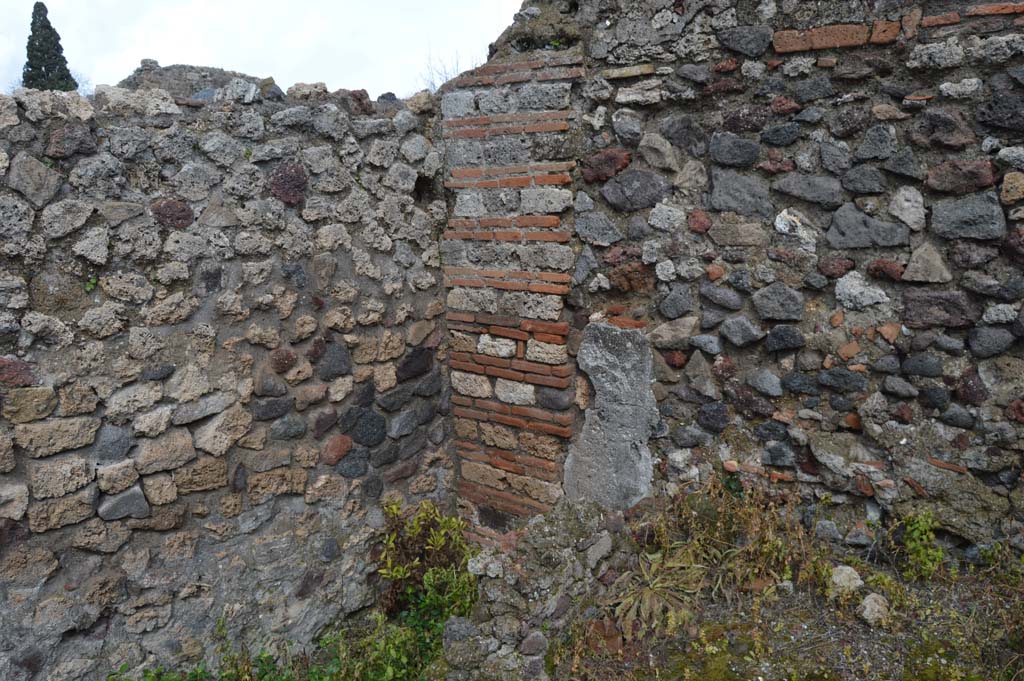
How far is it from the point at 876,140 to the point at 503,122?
1756 millimetres

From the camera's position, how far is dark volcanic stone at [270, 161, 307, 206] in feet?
9.71

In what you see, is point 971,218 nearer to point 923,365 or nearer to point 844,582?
point 923,365

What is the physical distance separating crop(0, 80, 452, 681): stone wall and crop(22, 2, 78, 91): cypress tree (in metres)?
11.6

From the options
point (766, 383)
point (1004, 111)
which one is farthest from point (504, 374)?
point (1004, 111)

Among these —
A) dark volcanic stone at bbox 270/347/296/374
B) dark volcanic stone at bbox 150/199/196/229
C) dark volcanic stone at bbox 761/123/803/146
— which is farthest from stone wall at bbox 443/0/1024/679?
dark volcanic stone at bbox 150/199/196/229

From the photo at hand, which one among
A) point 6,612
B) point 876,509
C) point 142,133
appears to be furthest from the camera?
point 876,509

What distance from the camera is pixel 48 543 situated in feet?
8.00

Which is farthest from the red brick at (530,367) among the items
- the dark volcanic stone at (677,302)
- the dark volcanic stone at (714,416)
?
the dark volcanic stone at (714,416)

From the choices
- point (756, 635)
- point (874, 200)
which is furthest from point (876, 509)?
point (874, 200)

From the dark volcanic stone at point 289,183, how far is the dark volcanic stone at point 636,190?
1511 mm

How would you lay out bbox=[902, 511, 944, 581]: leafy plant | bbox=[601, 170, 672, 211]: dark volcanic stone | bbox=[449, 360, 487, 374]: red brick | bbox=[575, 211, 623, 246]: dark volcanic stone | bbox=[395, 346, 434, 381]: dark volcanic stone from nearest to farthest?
bbox=[902, 511, 944, 581]: leafy plant
bbox=[601, 170, 672, 211]: dark volcanic stone
bbox=[575, 211, 623, 246]: dark volcanic stone
bbox=[395, 346, 434, 381]: dark volcanic stone
bbox=[449, 360, 487, 374]: red brick

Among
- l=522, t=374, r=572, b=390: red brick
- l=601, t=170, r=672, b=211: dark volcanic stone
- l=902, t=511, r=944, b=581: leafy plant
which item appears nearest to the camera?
l=902, t=511, r=944, b=581: leafy plant

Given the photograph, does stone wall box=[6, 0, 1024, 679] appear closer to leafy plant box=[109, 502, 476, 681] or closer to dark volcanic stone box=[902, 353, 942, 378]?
dark volcanic stone box=[902, 353, 942, 378]

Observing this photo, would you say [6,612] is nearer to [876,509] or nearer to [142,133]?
[142,133]
